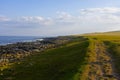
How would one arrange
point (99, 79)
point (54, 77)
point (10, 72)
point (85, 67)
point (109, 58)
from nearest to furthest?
point (99, 79)
point (54, 77)
point (85, 67)
point (10, 72)
point (109, 58)

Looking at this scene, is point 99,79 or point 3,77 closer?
point 99,79

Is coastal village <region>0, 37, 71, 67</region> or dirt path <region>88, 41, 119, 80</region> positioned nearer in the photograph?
dirt path <region>88, 41, 119, 80</region>

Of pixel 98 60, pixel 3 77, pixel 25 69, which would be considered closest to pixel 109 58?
pixel 98 60

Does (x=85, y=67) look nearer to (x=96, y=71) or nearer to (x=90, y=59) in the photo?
(x=96, y=71)

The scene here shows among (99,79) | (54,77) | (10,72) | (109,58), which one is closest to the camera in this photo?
(99,79)

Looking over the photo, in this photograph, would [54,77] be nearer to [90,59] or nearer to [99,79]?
[99,79]

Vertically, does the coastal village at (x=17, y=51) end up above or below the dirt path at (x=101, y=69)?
below

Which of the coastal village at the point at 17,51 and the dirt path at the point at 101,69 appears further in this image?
the coastal village at the point at 17,51

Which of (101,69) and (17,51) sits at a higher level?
(101,69)

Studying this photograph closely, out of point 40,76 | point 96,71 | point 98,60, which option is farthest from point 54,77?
point 98,60

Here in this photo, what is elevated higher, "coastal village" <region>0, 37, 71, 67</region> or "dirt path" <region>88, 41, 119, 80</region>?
"dirt path" <region>88, 41, 119, 80</region>

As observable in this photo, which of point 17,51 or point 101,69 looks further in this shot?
point 17,51
